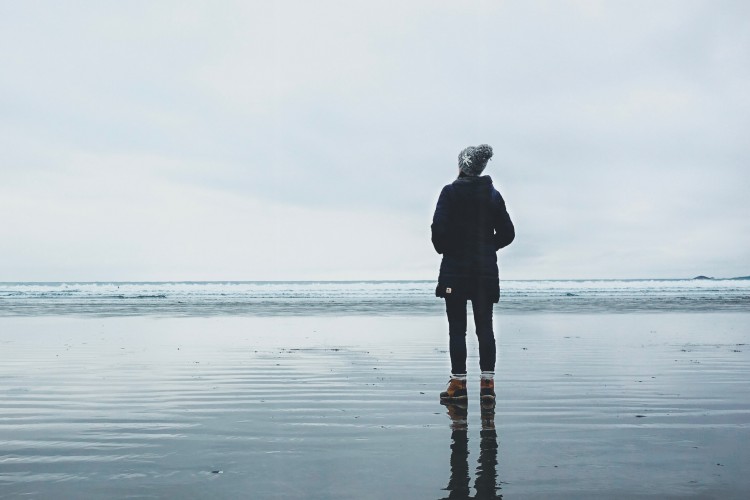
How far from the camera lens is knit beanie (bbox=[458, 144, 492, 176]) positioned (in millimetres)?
5988

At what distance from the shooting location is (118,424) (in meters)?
4.88

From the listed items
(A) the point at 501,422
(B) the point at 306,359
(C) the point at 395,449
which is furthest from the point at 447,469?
(B) the point at 306,359

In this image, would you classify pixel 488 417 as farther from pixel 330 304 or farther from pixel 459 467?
pixel 330 304

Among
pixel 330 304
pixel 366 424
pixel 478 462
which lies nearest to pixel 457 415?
pixel 366 424

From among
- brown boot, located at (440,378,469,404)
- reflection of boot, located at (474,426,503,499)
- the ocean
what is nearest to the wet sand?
reflection of boot, located at (474,426,503,499)

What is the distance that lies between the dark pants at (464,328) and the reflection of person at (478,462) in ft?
2.58

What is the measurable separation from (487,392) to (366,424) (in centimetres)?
127

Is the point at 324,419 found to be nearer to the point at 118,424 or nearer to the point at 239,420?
the point at 239,420

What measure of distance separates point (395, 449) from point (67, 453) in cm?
200

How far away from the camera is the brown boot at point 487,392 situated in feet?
18.1

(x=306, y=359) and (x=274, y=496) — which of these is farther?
(x=306, y=359)

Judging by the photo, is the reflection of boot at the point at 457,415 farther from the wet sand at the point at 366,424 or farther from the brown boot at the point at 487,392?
the brown boot at the point at 487,392

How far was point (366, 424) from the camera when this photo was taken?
4809 millimetres

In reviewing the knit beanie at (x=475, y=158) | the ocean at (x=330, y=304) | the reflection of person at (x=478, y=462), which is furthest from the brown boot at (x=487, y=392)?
the ocean at (x=330, y=304)
